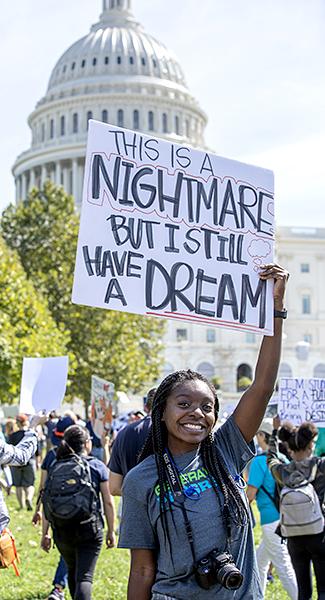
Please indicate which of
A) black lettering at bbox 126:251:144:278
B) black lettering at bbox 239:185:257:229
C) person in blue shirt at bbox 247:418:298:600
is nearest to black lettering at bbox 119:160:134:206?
black lettering at bbox 126:251:144:278

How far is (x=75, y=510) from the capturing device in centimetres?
609

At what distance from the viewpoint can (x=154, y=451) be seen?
10.5 ft

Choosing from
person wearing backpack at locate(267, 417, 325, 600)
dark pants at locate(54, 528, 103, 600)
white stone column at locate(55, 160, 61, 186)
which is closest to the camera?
person wearing backpack at locate(267, 417, 325, 600)

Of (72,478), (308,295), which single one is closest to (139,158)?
(72,478)

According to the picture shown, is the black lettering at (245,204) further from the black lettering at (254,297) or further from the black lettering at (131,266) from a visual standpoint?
the black lettering at (131,266)

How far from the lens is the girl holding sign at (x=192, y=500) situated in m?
2.98

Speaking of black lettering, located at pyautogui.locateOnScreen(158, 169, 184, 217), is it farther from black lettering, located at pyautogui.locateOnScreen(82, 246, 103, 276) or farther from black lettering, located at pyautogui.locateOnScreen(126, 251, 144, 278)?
black lettering, located at pyautogui.locateOnScreen(82, 246, 103, 276)

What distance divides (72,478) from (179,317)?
9.36 ft

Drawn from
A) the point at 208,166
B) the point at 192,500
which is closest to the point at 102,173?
the point at 208,166

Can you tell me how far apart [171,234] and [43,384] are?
3.09 metres

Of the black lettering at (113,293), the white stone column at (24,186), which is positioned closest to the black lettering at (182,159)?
the black lettering at (113,293)

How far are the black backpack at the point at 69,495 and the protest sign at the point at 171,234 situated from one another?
2.81 metres

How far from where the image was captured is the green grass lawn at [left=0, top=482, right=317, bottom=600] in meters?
7.89

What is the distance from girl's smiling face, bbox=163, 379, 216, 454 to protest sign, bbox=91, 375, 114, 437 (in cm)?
811
